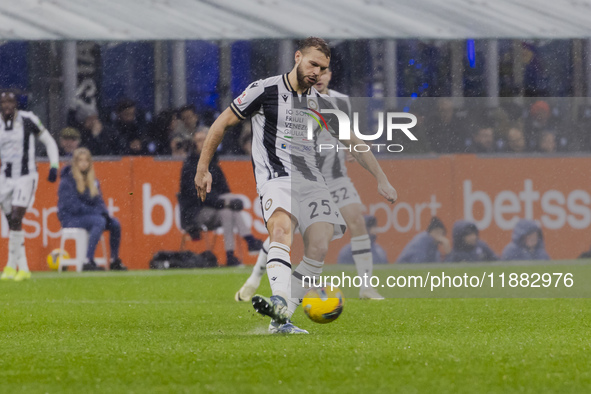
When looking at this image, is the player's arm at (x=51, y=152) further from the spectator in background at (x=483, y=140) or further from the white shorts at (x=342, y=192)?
the spectator in background at (x=483, y=140)

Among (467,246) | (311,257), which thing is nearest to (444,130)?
(467,246)

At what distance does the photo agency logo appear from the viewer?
293 inches

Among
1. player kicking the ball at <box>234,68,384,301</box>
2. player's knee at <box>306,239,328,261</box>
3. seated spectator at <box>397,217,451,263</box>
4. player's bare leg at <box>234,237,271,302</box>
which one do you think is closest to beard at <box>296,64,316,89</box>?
player's knee at <box>306,239,328,261</box>

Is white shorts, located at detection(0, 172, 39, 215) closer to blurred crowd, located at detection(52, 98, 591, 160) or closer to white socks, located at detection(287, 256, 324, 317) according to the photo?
blurred crowd, located at detection(52, 98, 591, 160)

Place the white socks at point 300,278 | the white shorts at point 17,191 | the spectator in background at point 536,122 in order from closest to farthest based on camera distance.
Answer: the white socks at point 300,278 < the white shorts at point 17,191 < the spectator in background at point 536,122

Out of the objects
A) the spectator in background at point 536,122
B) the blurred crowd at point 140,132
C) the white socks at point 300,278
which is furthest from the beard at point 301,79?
the blurred crowd at point 140,132

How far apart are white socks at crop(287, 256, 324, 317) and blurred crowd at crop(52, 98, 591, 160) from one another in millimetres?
6830

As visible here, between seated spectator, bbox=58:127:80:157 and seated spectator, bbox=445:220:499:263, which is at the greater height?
seated spectator, bbox=58:127:80:157

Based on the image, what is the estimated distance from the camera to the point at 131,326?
305 inches

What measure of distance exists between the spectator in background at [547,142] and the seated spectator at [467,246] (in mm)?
1850

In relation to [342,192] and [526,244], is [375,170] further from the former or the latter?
[526,244]

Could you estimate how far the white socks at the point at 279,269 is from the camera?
6.76m

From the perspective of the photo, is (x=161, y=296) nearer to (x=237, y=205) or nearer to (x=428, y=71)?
(x=237, y=205)

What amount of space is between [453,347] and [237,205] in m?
8.75
